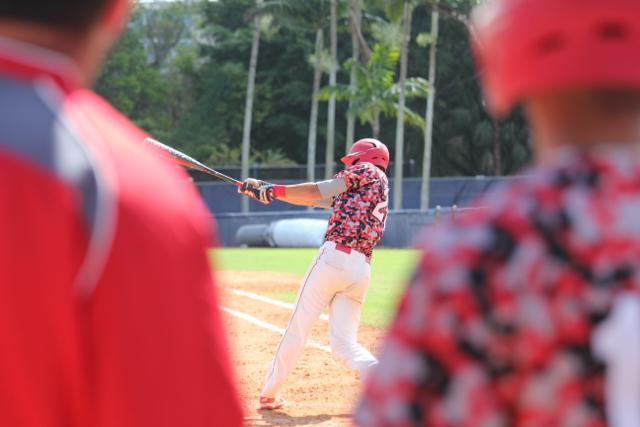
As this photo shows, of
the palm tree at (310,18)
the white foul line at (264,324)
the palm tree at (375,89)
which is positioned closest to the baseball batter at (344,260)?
the white foul line at (264,324)

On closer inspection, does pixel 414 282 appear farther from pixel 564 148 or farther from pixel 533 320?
pixel 564 148

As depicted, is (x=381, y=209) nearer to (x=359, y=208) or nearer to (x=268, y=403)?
(x=359, y=208)

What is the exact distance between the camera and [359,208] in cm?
880

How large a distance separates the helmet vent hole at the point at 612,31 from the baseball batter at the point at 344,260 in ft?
22.7

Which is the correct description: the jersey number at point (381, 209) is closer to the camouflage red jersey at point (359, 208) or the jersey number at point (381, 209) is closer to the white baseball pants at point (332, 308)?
the camouflage red jersey at point (359, 208)

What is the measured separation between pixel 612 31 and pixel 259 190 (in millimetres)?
7996

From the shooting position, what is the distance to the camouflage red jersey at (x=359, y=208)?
8750mm

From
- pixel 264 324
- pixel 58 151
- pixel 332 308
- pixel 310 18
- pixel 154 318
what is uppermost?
pixel 310 18

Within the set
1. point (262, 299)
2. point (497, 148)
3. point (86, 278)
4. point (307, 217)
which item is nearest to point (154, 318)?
point (86, 278)

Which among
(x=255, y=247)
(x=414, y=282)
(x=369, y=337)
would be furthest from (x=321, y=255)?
(x=255, y=247)

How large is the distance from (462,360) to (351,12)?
4723 cm

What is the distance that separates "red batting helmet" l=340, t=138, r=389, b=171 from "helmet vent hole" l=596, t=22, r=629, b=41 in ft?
22.9

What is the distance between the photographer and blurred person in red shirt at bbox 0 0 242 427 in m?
1.60

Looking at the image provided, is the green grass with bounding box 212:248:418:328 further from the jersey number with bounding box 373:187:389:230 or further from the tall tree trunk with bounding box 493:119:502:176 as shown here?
the tall tree trunk with bounding box 493:119:502:176
